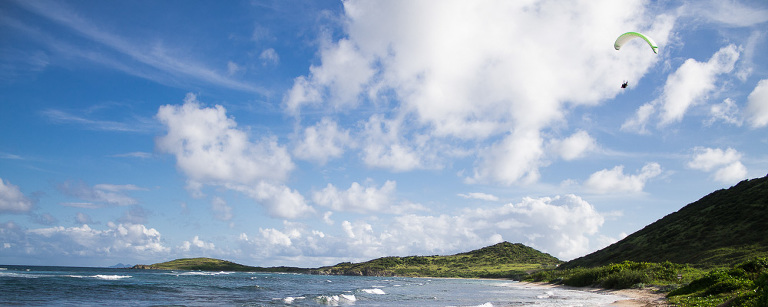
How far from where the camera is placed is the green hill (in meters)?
49.3

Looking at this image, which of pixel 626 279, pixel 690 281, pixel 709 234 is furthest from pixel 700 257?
pixel 690 281

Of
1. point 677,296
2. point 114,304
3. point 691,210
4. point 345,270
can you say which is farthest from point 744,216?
point 345,270

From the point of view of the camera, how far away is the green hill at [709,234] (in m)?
49.3

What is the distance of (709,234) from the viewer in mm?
60406

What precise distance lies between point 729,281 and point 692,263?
3632 cm

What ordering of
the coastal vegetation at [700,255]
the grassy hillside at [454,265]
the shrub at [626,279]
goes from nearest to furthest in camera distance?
the coastal vegetation at [700,255] < the shrub at [626,279] < the grassy hillside at [454,265]

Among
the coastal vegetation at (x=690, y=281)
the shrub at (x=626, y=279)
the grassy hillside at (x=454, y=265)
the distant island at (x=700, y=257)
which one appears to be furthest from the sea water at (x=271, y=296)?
the grassy hillside at (x=454, y=265)

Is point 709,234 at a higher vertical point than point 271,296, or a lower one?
higher

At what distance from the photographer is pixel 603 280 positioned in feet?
148

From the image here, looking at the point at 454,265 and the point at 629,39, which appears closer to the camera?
the point at 629,39

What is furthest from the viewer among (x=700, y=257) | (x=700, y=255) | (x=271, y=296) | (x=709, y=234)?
(x=709, y=234)

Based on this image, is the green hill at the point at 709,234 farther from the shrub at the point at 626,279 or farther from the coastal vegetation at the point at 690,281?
the shrub at the point at 626,279

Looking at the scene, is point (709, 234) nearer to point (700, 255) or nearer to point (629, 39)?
point (700, 255)

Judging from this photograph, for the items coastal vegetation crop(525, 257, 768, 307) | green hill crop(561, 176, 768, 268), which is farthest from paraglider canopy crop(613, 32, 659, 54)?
green hill crop(561, 176, 768, 268)
